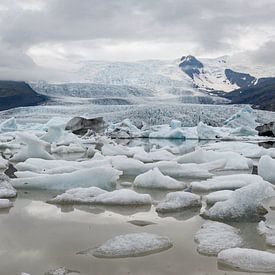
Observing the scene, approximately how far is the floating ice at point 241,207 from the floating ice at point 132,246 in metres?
1.02

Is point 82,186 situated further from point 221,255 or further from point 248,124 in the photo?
point 248,124

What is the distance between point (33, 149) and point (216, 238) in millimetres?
7643

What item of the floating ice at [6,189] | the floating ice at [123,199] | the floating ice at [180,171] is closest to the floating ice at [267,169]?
the floating ice at [180,171]

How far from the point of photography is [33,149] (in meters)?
11.1

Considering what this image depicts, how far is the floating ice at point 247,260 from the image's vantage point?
3418 mm

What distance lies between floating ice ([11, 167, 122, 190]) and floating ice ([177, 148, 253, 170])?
132 inches

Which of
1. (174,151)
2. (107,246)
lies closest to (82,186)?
(107,246)

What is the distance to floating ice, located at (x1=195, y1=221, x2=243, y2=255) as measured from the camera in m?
3.90

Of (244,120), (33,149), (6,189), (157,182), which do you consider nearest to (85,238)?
(6,189)

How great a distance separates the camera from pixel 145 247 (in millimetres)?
3902

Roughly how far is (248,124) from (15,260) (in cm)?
2945

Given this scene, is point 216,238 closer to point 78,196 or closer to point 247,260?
point 247,260

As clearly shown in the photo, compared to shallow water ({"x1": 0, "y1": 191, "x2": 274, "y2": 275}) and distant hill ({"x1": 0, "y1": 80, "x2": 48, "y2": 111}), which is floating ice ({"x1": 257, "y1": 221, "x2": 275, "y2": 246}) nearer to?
shallow water ({"x1": 0, "y1": 191, "x2": 274, "y2": 275})

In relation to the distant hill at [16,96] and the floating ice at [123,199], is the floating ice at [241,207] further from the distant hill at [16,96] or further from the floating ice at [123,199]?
the distant hill at [16,96]
